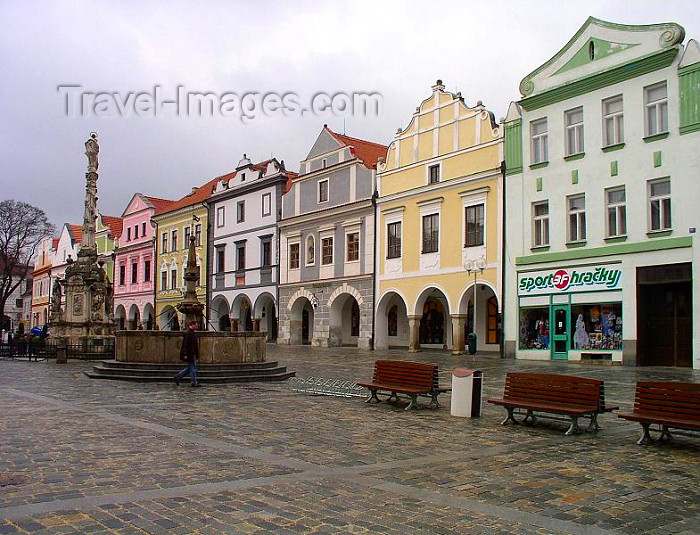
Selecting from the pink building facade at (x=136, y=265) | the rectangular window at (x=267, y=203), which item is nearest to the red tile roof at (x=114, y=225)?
the pink building facade at (x=136, y=265)

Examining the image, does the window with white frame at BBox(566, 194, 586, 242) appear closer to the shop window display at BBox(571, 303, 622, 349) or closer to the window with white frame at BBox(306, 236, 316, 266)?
the shop window display at BBox(571, 303, 622, 349)

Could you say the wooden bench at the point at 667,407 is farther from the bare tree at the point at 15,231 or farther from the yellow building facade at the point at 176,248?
the bare tree at the point at 15,231

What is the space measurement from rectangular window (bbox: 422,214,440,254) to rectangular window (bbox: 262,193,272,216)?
→ 48.0 feet

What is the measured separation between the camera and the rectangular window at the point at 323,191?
41.5m

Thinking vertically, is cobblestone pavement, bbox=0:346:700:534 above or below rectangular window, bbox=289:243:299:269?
below

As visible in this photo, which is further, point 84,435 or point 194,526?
point 84,435

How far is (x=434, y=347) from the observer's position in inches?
1490

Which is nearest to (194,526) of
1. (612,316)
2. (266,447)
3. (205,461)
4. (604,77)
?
(205,461)

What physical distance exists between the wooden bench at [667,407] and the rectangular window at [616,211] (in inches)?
680

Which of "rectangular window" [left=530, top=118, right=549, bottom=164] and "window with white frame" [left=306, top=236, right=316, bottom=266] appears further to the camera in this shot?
"window with white frame" [left=306, top=236, right=316, bottom=266]

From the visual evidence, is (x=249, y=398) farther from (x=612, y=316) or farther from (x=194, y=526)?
(x=612, y=316)

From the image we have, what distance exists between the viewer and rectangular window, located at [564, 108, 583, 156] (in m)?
27.8

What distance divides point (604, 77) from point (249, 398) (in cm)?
1876

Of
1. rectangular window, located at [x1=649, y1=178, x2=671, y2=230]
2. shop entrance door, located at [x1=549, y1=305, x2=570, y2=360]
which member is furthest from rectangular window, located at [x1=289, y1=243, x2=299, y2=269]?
rectangular window, located at [x1=649, y1=178, x2=671, y2=230]
